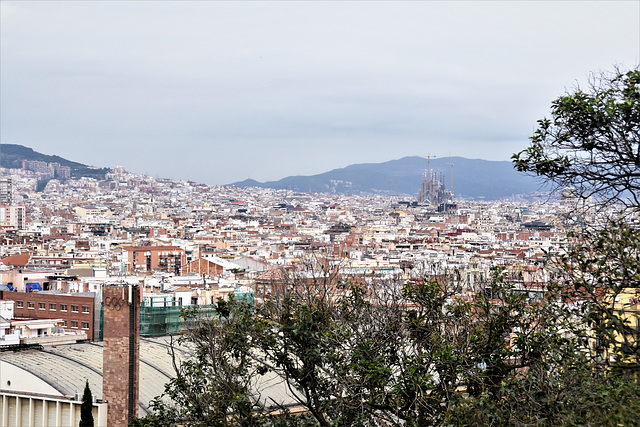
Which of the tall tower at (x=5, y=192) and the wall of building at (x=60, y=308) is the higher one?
the tall tower at (x=5, y=192)

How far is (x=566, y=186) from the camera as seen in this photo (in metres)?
6.48

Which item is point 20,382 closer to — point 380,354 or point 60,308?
point 380,354

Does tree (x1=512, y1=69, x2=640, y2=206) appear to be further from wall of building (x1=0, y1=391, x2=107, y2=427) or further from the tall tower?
the tall tower

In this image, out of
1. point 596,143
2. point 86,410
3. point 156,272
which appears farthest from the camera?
point 156,272

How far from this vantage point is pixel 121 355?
14.2 metres

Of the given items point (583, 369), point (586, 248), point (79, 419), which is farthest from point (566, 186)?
point (79, 419)

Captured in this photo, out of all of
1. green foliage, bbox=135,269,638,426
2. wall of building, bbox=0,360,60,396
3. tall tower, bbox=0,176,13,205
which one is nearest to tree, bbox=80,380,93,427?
wall of building, bbox=0,360,60,396

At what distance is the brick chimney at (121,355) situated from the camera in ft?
45.9

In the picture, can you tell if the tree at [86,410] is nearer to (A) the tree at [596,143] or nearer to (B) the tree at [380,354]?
(B) the tree at [380,354]

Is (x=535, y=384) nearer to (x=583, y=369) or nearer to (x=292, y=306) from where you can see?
(x=583, y=369)

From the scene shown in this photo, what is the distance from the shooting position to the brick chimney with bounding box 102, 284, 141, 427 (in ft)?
45.9

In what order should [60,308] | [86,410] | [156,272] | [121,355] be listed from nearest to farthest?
1. [86,410]
2. [121,355]
3. [60,308]
4. [156,272]

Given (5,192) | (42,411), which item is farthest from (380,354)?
(5,192)

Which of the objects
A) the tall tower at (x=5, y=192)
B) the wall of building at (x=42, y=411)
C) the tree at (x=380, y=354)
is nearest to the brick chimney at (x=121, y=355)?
the wall of building at (x=42, y=411)
